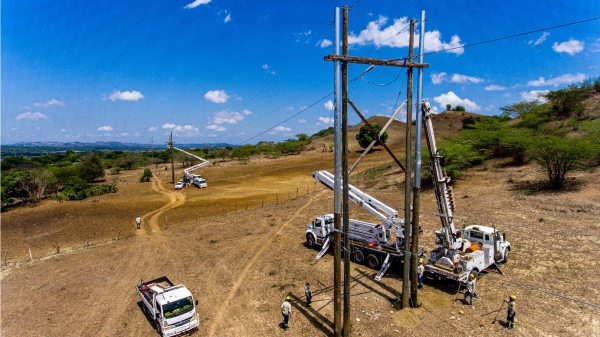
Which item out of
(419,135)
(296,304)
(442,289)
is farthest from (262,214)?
(419,135)

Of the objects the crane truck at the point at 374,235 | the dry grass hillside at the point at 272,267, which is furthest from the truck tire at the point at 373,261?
the dry grass hillside at the point at 272,267

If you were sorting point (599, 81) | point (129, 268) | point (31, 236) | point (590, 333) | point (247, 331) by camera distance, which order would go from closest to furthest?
point (590, 333)
point (247, 331)
point (129, 268)
point (31, 236)
point (599, 81)

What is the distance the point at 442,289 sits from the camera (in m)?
16.3

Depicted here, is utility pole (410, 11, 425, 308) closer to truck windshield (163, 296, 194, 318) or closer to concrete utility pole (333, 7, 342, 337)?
concrete utility pole (333, 7, 342, 337)

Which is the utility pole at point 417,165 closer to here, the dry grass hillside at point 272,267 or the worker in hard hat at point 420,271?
the dry grass hillside at point 272,267

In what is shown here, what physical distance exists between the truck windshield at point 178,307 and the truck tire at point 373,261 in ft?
33.1

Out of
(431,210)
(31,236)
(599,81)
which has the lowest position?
(31,236)

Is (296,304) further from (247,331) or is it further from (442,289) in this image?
(442,289)

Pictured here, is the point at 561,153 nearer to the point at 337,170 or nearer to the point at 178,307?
the point at 337,170

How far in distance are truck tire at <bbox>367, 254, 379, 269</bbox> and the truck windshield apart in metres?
10.1

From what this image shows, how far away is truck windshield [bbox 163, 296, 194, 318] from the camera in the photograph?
1356 cm

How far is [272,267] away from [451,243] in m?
10.4

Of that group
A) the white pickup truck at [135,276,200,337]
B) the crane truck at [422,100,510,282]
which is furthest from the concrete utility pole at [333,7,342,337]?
the white pickup truck at [135,276,200,337]

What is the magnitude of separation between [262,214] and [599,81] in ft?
196
